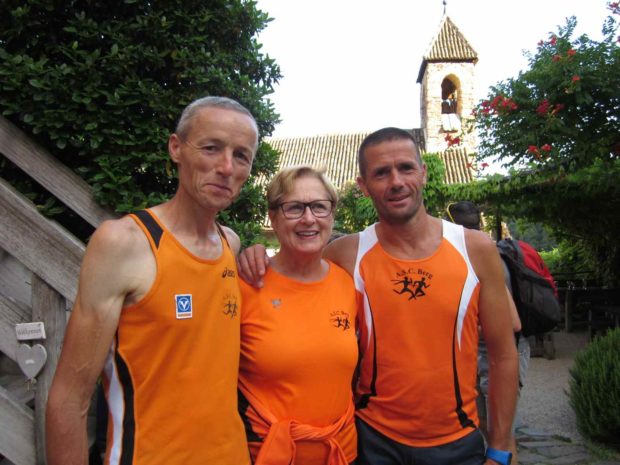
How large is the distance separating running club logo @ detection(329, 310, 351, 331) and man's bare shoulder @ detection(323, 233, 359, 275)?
0.26 metres

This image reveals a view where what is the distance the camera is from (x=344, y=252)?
229 cm

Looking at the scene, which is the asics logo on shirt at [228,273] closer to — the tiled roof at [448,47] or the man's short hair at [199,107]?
the man's short hair at [199,107]

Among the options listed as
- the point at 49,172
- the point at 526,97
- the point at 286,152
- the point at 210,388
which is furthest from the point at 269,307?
the point at 286,152

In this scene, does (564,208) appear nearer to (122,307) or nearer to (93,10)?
(93,10)

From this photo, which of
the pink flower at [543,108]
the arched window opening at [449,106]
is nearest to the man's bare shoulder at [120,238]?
the pink flower at [543,108]

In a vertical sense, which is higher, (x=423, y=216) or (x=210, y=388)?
(x=423, y=216)

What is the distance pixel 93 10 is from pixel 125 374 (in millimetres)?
2259

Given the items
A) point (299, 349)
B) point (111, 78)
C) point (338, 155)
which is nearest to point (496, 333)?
point (299, 349)

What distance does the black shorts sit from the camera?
1950 millimetres

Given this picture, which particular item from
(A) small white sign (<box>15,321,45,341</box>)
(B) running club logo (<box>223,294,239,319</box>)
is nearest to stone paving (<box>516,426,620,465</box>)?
(B) running club logo (<box>223,294,239,319</box>)

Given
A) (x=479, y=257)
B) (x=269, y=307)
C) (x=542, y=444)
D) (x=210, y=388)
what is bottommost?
(x=542, y=444)

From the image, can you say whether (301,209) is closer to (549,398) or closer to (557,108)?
(549,398)

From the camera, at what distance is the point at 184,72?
2.79 metres

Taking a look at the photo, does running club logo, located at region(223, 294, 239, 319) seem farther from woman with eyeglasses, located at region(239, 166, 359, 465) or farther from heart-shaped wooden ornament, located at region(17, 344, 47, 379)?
heart-shaped wooden ornament, located at region(17, 344, 47, 379)
